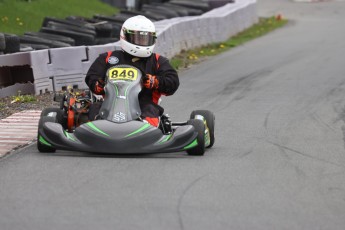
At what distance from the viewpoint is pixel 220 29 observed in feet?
73.4

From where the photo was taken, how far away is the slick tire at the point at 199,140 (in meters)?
8.80

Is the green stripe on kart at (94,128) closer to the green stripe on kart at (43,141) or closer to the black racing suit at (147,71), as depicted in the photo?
the green stripe on kart at (43,141)

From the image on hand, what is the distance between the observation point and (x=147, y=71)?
31.6ft

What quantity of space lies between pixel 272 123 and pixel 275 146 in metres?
1.79

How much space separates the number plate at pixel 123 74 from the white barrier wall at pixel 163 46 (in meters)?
4.36

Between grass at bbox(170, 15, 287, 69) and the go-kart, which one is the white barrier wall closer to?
grass at bbox(170, 15, 287, 69)

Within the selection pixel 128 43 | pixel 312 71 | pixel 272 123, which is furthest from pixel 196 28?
pixel 128 43

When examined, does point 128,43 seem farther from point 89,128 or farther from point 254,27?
point 254,27

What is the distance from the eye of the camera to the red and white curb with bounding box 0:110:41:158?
9555mm

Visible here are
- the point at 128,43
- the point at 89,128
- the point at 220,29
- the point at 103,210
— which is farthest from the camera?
the point at 220,29

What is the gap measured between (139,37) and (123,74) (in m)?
0.56

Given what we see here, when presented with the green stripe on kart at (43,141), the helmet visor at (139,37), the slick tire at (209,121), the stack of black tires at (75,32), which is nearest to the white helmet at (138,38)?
the helmet visor at (139,37)

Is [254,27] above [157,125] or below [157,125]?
below

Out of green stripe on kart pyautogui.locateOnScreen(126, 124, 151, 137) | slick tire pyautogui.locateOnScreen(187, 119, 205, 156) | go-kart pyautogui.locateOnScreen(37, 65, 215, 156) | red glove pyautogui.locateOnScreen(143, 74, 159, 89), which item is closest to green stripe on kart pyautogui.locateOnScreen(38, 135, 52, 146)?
go-kart pyautogui.locateOnScreen(37, 65, 215, 156)
